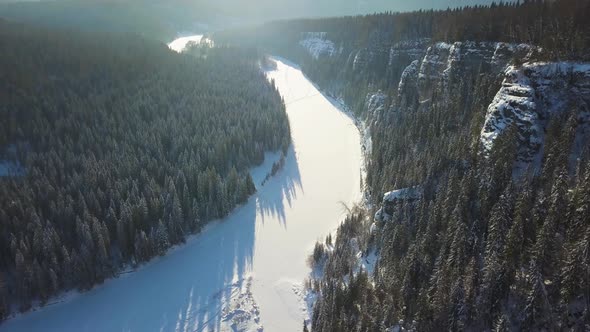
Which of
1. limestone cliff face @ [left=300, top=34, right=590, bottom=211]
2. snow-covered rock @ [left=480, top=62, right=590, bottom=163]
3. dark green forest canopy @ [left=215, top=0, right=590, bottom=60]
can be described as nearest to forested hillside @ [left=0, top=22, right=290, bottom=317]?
limestone cliff face @ [left=300, top=34, right=590, bottom=211]

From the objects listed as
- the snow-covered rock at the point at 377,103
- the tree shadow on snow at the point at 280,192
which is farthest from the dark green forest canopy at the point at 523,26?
the tree shadow on snow at the point at 280,192

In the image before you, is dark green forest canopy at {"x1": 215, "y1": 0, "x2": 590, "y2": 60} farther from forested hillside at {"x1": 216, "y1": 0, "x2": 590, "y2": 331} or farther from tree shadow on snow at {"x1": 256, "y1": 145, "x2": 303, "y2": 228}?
tree shadow on snow at {"x1": 256, "y1": 145, "x2": 303, "y2": 228}

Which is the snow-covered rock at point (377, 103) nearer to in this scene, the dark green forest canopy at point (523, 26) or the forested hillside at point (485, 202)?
the forested hillside at point (485, 202)

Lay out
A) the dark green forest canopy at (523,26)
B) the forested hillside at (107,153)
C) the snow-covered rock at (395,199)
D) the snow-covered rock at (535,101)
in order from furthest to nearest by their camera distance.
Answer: the forested hillside at (107,153)
the dark green forest canopy at (523,26)
the snow-covered rock at (395,199)
the snow-covered rock at (535,101)

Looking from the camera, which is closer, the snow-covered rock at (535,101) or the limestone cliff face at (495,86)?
the snow-covered rock at (535,101)

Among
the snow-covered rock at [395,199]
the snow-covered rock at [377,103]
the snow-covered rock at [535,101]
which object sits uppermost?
the snow-covered rock at [535,101]

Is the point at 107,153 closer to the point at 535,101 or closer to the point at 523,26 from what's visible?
the point at 535,101
